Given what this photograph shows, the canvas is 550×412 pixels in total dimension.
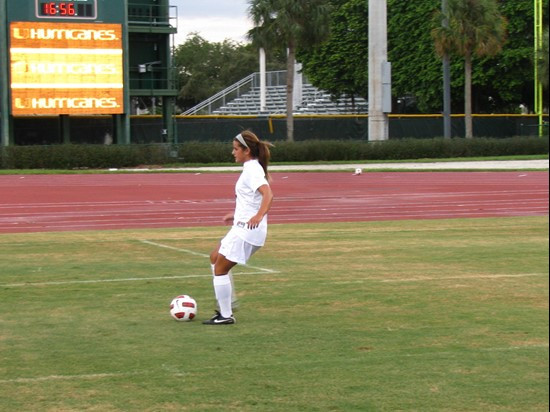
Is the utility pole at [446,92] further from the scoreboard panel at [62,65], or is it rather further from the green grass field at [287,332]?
the green grass field at [287,332]

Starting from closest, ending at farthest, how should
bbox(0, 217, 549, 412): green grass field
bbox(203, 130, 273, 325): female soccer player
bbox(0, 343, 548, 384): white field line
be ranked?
bbox(0, 217, 549, 412): green grass field → bbox(0, 343, 548, 384): white field line → bbox(203, 130, 273, 325): female soccer player

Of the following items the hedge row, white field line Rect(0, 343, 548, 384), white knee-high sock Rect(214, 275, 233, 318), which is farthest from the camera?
the hedge row

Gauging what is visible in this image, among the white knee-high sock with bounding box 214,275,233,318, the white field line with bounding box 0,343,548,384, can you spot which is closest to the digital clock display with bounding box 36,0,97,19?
the white knee-high sock with bounding box 214,275,233,318

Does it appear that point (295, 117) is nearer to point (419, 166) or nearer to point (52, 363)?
point (419, 166)

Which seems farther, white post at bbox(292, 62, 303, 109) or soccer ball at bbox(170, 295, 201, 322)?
white post at bbox(292, 62, 303, 109)

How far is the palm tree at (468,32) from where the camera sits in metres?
54.0

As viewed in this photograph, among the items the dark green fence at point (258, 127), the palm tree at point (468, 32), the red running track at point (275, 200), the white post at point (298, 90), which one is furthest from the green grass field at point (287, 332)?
the white post at point (298, 90)

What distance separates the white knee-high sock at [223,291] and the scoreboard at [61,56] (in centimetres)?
3176

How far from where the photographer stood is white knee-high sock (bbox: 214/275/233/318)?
9.59 metres

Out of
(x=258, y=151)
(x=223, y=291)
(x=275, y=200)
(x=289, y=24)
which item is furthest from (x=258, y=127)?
(x=258, y=151)

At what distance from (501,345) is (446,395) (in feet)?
5.64

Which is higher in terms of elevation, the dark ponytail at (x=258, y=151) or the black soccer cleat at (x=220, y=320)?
the dark ponytail at (x=258, y=151)

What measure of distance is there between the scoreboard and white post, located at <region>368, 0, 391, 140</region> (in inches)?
590

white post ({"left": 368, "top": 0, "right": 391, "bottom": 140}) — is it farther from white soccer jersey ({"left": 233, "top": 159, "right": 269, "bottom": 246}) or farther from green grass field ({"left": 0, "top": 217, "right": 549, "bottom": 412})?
white soccer jersey ({"left": 233, "top": 159, "right": 269, "bottom": 246})
